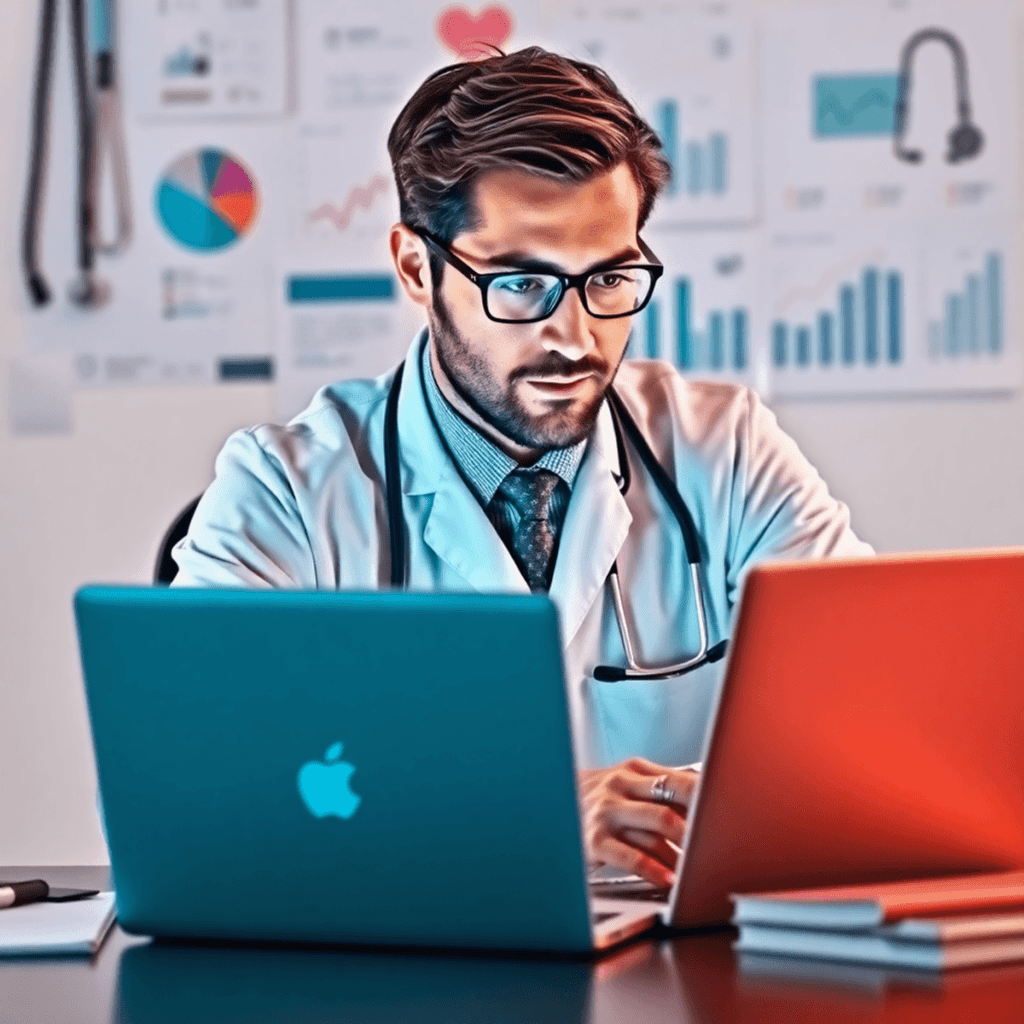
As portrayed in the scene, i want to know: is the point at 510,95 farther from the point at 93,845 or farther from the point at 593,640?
the point at 93,845

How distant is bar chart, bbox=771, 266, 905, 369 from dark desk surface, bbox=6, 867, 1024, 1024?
70.5 inches

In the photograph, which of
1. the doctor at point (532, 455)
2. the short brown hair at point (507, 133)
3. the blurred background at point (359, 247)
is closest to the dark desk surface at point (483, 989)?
the doctor at point (532, 455)

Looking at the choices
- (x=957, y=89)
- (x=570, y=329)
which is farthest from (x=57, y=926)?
(x=957, y=89)

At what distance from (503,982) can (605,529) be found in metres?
0.83

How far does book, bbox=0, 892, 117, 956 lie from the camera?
3.30 feet

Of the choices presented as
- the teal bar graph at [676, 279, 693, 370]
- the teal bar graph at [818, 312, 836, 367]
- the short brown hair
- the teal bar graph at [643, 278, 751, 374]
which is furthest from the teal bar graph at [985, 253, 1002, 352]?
the short brown hair

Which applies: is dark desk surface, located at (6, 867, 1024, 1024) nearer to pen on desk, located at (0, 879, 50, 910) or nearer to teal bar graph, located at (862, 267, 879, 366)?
pen on desk, located at (0, 879, 50, 910)

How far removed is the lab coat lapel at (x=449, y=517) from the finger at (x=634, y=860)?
0.51m

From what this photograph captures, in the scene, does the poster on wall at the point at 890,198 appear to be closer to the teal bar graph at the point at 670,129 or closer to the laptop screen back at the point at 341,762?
the teal bar graph at the point at 670,129

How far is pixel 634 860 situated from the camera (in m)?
1.14

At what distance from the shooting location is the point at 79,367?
2.73 meters

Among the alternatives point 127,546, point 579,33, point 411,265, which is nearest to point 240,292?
point 127,546

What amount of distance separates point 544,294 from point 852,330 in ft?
3.88

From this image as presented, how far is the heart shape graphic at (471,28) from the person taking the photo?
265 centimetres
